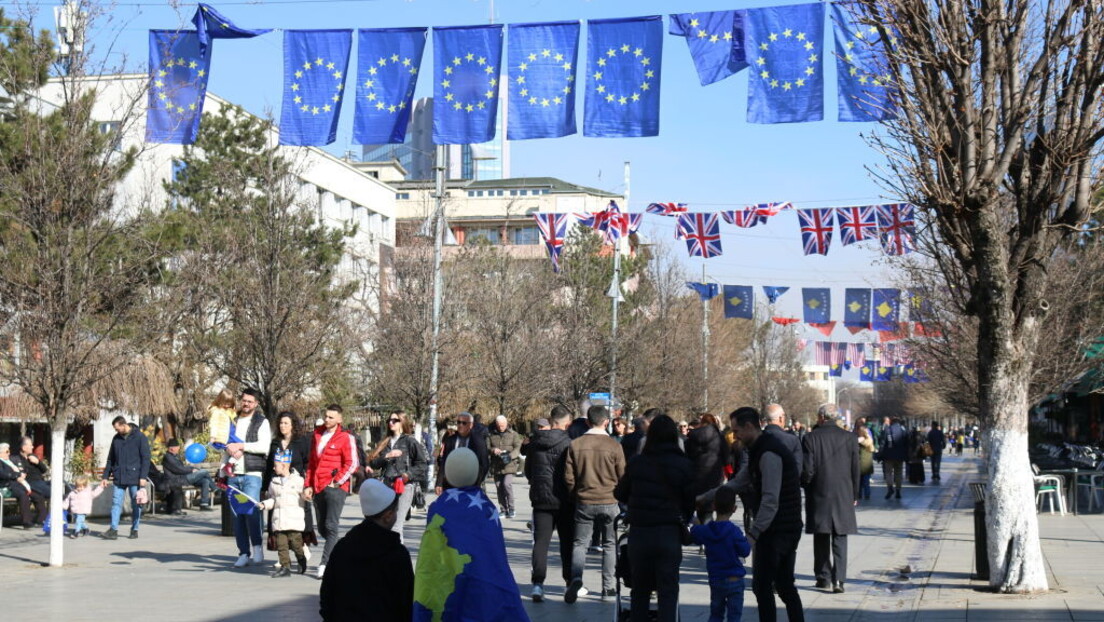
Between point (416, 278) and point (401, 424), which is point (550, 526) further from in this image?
point (416, 278)

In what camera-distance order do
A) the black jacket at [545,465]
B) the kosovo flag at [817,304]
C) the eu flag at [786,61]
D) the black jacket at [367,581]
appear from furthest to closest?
the kosovo flag at [817,304]
the eu flag at [786,61]
the black jacket at [545,465]
the black jacket at [367,581]

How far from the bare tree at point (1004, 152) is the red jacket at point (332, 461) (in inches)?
244

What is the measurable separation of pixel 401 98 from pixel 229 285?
28.3 feet

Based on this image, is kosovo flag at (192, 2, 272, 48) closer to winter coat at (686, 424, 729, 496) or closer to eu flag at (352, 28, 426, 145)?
eu flag at (352, 28, 426, 145)

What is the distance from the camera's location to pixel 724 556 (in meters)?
8.66

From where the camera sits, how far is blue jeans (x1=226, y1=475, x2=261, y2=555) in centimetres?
1452

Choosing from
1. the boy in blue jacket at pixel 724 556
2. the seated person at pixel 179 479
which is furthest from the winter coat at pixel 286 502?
the seated person at pixel 179 479

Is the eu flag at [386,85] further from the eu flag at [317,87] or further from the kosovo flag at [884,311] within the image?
the kosovo flag at [884,311]

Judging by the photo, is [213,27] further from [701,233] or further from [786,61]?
[701,233]

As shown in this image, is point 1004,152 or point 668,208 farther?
point 668,208

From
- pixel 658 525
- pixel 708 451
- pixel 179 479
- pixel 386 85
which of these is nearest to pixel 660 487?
pixel 658 525

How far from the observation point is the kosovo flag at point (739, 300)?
146 feet

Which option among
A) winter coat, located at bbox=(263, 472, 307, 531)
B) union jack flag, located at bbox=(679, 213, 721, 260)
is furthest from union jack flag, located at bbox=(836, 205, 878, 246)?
winter coat, located at bbox=(263, 472, 307, 531)

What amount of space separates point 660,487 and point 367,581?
355 cm
